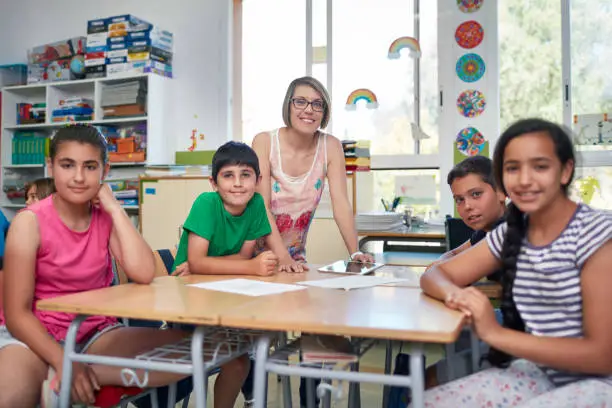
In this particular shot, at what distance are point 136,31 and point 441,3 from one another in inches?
94.9

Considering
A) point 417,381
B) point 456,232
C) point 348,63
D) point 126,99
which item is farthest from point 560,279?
point 126,99

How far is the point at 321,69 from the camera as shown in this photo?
15.7 ft

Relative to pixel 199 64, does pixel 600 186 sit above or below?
below

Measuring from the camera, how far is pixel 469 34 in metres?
4.27

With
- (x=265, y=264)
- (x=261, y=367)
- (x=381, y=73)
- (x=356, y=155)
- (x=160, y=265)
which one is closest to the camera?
(x=261, y=367)

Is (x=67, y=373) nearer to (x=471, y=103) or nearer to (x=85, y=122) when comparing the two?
(x=471, y=103)

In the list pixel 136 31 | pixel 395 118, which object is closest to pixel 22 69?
pixel 136 31

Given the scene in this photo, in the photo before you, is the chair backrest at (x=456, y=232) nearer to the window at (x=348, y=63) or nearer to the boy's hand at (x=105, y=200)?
the window at (x=348, y=63)

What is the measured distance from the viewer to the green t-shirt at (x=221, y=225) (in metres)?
1.92

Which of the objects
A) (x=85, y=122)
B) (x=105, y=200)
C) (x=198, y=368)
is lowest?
(x=198, y=368)

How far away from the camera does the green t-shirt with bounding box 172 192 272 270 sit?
1920 mm

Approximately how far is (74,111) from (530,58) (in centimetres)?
368

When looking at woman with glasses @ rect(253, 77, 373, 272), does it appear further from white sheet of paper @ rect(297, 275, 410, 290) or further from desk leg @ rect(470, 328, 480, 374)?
desk leg @ rect(470, 328, 480, 374)

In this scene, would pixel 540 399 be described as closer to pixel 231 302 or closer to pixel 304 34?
pixel 231 302
